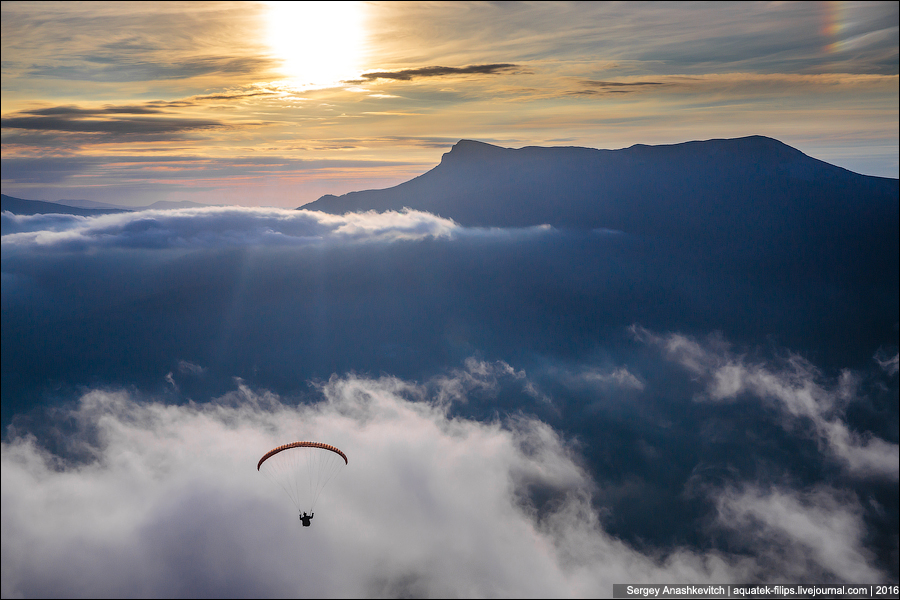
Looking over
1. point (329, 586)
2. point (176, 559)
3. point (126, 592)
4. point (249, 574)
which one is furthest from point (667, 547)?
point (126, 592)

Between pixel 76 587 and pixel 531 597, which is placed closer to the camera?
pixel 76 587

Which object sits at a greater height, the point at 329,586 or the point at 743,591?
the point at 329,586

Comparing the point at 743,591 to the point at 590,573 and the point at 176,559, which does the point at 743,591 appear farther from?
the point at 176,559

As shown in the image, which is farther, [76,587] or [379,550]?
[379,550]

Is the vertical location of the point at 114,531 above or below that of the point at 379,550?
above

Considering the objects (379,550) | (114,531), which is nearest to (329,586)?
(379,550)

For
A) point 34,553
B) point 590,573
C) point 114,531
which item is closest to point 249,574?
point 114,531

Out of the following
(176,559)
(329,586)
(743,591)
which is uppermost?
(176,559)

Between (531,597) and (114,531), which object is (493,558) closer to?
(531,597)
